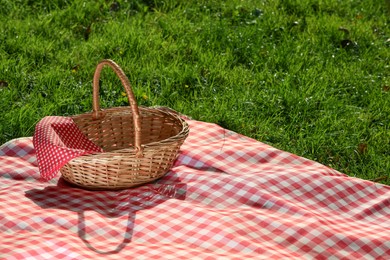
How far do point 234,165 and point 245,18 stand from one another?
2.10m

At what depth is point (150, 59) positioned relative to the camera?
4.89 m

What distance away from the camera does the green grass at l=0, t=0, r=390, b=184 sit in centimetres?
424

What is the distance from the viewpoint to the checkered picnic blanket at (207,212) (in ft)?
9.32

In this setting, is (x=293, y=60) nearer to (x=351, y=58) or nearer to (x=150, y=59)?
(x=351, y=58)

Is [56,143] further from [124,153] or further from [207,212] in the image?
[207,212]

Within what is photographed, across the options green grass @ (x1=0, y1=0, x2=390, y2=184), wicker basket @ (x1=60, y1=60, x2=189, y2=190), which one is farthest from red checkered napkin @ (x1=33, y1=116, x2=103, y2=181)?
green grass @ (x1=0, y1=0, x2=390, y2=184)

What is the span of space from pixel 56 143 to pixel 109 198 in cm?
33

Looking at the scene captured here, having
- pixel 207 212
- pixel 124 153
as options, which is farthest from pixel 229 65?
pixel 207 212

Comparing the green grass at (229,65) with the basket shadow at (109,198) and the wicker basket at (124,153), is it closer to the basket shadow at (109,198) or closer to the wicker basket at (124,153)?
the wicker basket at (124,153)

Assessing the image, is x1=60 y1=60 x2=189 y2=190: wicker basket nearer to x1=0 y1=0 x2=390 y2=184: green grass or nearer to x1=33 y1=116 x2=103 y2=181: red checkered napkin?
x1=33 y1=116 x2=103 y2=181: red checkered napkin

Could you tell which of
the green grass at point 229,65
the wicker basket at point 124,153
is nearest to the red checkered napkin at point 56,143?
the wicker basket at point 124,153

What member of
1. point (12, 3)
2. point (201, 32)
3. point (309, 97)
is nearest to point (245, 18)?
point (201, 32)

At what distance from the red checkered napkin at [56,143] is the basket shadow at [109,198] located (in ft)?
0.28

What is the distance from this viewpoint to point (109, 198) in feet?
10.8
